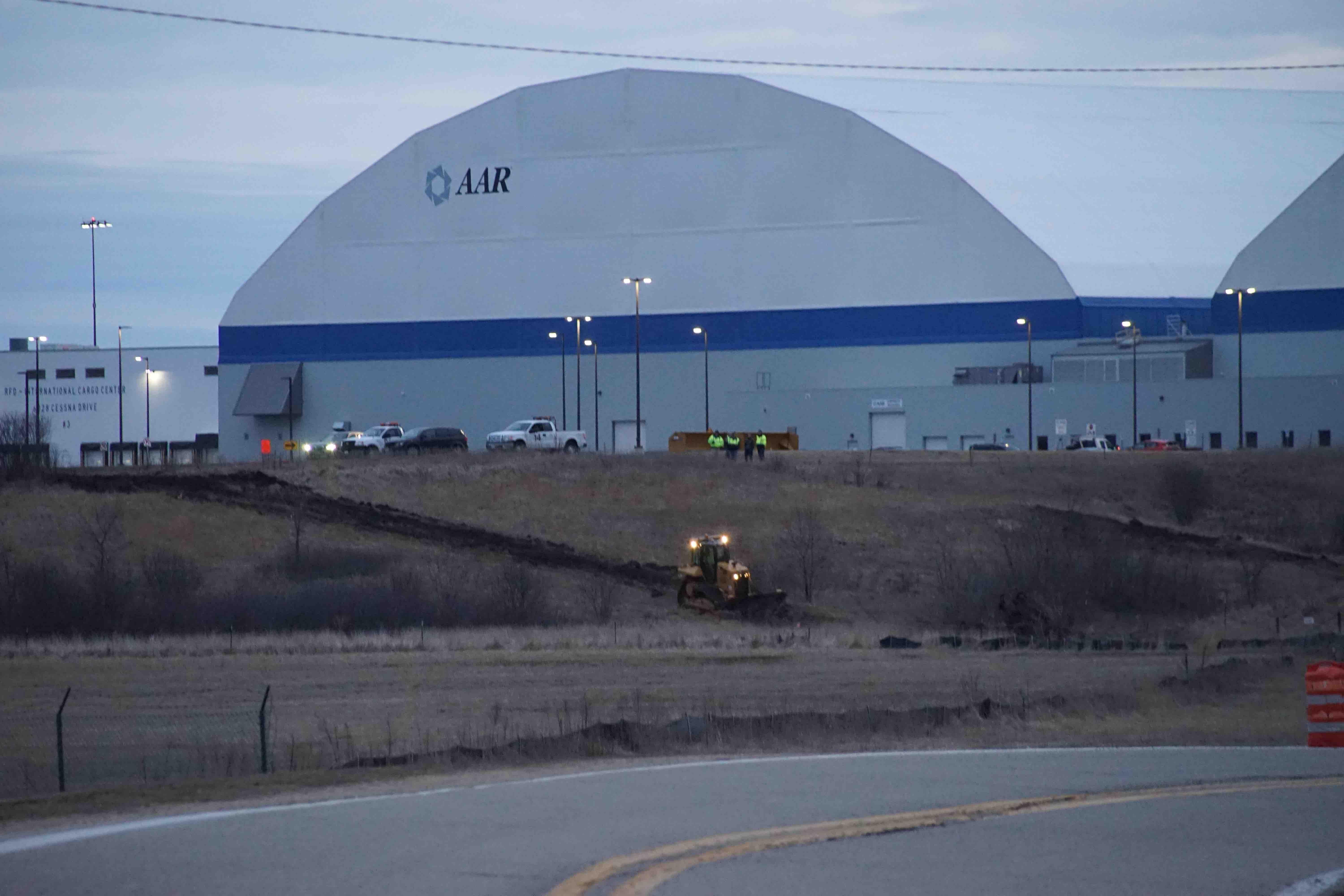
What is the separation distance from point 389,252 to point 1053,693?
229 feet

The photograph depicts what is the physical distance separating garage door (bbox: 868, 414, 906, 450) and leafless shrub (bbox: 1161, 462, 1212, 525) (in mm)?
17491

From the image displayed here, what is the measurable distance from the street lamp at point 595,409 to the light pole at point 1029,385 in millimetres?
22507

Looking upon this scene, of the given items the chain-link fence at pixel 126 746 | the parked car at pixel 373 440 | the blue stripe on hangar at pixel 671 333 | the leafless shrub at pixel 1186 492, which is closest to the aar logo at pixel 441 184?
the blue stripe on hangar at pixel 671 333

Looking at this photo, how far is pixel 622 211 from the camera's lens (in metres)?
87.6

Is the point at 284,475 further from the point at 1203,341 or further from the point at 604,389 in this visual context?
the point at 1203,341

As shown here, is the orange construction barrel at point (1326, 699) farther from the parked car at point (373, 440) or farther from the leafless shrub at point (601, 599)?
the parked car at point (373, 440)

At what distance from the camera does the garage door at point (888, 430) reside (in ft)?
268

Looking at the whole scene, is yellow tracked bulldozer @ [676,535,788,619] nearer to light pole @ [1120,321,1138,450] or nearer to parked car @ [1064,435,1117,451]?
parked car @ [1064,435,1117,451]

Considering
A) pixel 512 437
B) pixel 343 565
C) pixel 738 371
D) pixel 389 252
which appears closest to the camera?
pixel 343 565

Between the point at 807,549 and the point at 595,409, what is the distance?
112 feet

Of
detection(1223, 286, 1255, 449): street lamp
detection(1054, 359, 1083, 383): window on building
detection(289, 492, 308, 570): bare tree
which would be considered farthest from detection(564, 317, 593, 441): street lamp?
detection(1223, 286, 1255, 449): street lamp

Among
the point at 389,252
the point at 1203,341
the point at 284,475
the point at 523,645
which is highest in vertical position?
the point at 389,252

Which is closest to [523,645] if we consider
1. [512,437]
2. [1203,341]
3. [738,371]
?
[512,437]

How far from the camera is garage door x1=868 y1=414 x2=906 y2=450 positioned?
81.6 metres
